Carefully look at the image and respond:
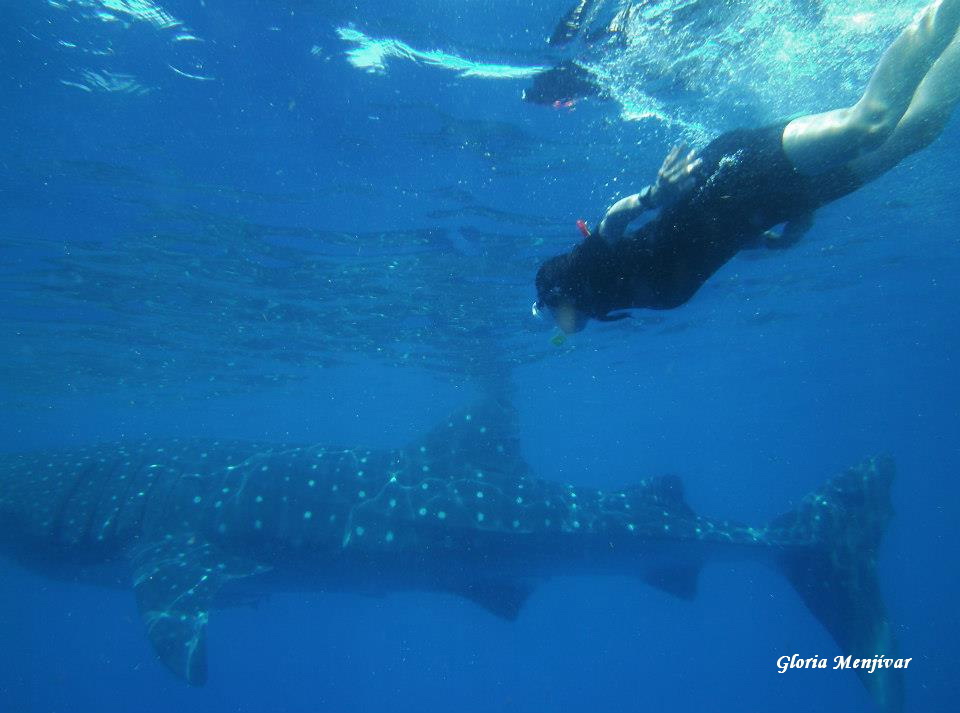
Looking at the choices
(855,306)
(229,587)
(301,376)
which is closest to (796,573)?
(229,587)

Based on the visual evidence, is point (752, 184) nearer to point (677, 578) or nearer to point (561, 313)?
point (561, 313)

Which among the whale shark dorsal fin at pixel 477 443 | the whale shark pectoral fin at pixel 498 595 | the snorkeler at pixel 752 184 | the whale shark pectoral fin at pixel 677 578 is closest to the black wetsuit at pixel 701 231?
the snorkeler at pixel 752 184

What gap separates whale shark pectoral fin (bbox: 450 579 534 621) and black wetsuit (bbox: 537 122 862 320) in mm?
7051

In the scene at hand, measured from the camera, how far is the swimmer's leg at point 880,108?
3.50 m

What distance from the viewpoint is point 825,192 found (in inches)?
177

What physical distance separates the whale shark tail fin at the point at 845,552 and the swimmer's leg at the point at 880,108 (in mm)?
8696

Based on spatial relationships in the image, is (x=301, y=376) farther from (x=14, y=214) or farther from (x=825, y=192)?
(x=825, y=192)

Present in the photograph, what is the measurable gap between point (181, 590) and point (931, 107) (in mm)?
10523

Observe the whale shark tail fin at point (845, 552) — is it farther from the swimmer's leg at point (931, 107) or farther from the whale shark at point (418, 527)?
the swimmer's leg at point (931, 107)

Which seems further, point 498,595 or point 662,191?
point 498,595

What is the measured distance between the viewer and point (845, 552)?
10.4 metres

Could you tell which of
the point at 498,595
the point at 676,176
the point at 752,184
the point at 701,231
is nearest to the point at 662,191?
the point at 676,176

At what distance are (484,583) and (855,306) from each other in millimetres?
24696

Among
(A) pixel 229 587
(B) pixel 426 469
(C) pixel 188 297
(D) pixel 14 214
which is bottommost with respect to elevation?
(A) pixel 229 587
